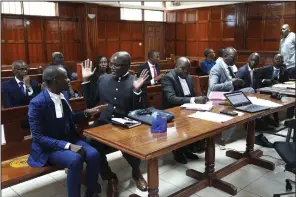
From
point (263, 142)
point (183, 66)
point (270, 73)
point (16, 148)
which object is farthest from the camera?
point (270, 73)

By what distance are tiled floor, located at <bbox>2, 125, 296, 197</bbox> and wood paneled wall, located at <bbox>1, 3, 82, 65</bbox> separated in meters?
5.23

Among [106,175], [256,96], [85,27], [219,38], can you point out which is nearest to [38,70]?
[85,27]

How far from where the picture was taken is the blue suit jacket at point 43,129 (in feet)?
7.32

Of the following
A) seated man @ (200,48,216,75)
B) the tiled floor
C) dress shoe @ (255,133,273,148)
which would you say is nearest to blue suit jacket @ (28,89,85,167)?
the tiled floor

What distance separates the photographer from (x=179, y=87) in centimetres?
328

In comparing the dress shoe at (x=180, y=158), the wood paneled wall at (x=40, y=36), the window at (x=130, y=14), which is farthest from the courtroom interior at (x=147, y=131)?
the window at (x=130, y=14)

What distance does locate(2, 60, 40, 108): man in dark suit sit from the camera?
11.7ft

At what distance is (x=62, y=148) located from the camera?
2271 millimetres

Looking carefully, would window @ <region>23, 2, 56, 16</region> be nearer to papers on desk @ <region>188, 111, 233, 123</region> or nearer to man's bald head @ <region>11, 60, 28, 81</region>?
man's bald head @ <region>11, 60, 28, 81</region>

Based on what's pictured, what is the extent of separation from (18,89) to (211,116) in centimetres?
241

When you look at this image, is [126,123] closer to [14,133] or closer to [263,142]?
[14,133]

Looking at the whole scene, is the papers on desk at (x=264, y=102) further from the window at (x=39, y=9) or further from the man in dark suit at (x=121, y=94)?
the window at (x=39, y=9)

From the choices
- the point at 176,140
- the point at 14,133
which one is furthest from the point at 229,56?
the point at 14,133

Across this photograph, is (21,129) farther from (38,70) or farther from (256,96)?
(38,70)
